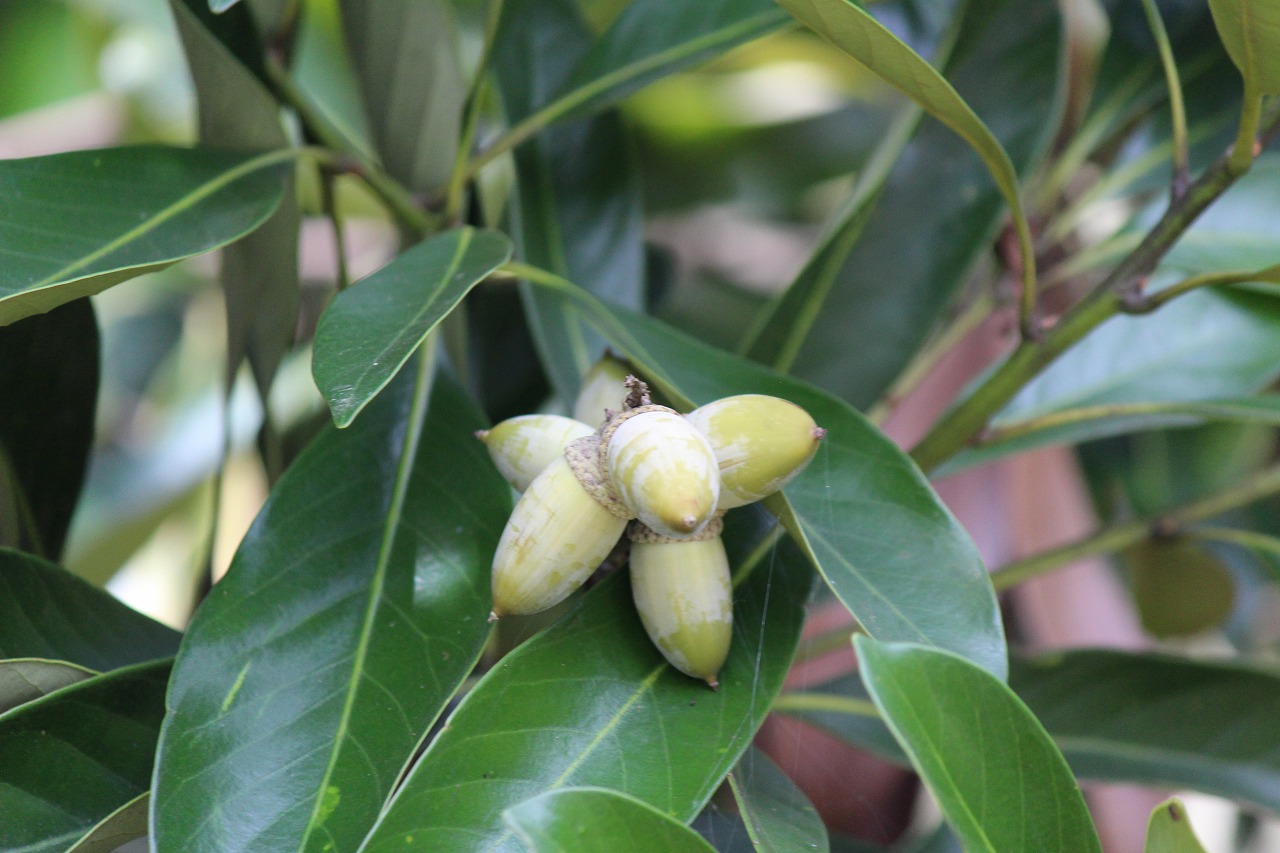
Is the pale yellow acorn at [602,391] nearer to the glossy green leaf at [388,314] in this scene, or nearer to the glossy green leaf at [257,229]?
the glossy green leaf at [388,314]

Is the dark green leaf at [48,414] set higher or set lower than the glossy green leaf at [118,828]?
higher

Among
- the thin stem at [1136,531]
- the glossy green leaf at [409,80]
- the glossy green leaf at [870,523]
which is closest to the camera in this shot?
the glossy green leaf at [870,523]

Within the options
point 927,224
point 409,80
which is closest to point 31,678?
point 409,80

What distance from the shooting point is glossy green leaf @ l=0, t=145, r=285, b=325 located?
1.45 ft

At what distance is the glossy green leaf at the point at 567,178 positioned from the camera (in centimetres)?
77

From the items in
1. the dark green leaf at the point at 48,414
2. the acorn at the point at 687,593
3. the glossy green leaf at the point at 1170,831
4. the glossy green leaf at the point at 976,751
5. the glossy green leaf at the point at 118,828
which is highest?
the dark green leaf at the point at 48,414

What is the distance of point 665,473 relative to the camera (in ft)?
1.23

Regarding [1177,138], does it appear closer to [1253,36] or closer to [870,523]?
[1253,36]

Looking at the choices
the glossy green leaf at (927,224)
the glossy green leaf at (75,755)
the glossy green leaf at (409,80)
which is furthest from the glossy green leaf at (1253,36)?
the glossy green leaf at (75,755)

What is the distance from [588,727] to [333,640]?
0.14 meters

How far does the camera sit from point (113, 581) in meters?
1.28

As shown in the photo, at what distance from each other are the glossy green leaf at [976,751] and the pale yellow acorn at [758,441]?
83 millimetres

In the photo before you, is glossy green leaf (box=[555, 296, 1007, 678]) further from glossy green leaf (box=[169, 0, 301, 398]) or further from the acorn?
glossy green leaf (box=[169, 0, 301, 398])

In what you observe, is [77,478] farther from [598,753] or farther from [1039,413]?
[1039,413]
